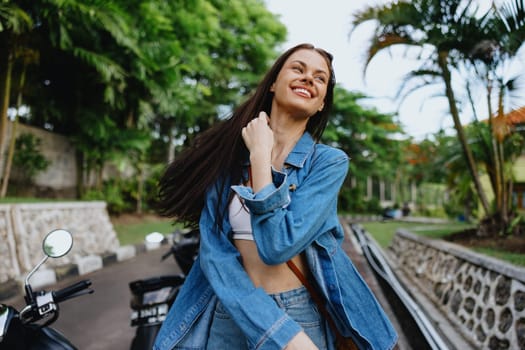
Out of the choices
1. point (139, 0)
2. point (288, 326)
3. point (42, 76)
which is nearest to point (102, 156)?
point (42, 76)

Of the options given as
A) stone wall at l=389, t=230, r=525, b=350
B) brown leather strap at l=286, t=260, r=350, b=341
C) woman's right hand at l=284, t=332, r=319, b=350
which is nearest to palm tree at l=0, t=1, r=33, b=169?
brown leather strap at l=286, t=260, r=350, b=341

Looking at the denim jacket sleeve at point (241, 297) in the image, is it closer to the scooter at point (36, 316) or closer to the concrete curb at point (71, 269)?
the scooter at point (36, 316)

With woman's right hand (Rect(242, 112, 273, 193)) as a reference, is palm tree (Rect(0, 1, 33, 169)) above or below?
above

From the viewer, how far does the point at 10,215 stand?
5285 mm

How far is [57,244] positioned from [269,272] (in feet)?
3.81

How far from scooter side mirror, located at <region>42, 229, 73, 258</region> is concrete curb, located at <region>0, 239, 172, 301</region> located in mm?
1612

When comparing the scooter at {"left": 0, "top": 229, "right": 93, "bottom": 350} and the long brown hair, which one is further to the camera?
the scooter at {"left": 0, "top": 229, "right": 93, "bottom": 350}

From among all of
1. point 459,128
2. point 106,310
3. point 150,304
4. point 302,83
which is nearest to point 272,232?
point 302,83

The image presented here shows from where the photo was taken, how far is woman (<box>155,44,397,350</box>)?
3.05 ft

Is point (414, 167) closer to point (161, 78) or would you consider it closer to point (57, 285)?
point (161, 78)

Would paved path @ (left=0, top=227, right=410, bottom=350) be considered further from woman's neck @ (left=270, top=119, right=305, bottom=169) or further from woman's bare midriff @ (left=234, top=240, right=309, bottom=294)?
woman's neck @ (left=270, top=119, right=305, bottom=169)

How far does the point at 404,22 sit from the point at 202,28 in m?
6.84

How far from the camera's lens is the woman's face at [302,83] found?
3.95 feet

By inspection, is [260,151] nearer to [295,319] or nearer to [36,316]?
[295,319]
